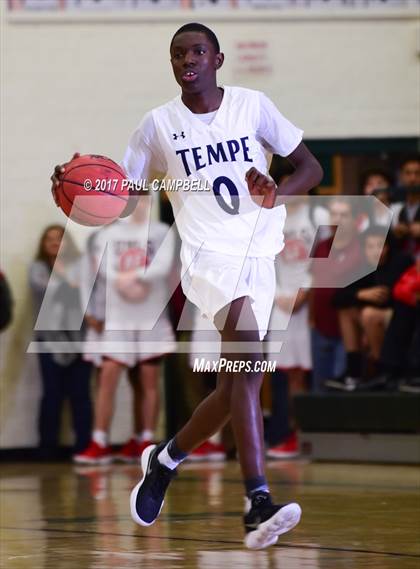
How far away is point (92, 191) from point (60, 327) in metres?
5.41

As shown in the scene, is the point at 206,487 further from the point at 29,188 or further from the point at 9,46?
the point at 9,46

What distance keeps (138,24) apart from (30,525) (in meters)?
5.75

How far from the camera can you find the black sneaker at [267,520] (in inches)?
183

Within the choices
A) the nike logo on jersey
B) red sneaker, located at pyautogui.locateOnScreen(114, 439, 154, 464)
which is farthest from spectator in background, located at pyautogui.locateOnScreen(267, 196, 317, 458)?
the nike logo on jersey

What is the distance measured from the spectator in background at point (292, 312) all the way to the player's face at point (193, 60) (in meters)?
4.74

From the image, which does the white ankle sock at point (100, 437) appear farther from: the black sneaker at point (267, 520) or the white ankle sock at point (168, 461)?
the black sneaker at point (267, 520)

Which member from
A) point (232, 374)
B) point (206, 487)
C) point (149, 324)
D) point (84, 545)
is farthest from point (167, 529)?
point (149, 324)

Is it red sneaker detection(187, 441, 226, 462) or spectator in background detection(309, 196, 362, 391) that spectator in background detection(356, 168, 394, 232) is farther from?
red sneaker detection(187, 441, 226, 462)

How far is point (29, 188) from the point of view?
10.8 meters

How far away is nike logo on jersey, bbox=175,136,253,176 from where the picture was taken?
5.17 meters

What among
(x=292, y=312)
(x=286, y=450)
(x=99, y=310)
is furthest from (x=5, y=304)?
(x=286, y=450)

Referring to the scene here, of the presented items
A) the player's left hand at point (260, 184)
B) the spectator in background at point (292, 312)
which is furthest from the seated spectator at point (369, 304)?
the player's left hand at point (260, 184)

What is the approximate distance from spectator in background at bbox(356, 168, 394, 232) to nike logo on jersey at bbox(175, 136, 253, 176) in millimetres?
4405

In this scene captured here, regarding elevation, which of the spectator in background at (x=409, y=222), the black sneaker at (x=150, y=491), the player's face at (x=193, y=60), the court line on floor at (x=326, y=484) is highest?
the player's face at (x=193, y=60)
